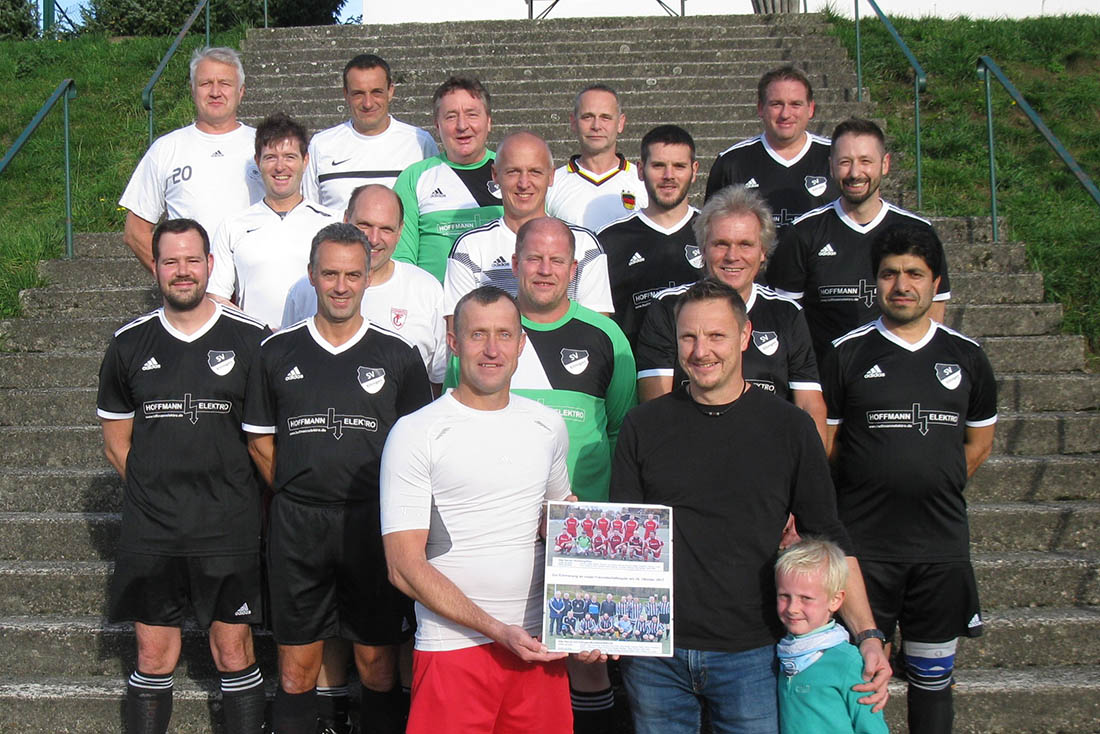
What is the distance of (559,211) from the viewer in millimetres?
5461

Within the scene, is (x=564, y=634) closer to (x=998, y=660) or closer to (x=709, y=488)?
(x=709, y=488)

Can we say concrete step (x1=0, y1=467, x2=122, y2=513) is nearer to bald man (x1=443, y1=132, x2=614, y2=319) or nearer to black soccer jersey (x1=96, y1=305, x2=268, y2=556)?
black soccer jersey (x1=96, y1=305, x2=268, y2=556)

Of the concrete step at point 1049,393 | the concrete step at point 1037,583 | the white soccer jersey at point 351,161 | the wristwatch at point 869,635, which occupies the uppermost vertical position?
the white soccer jersey at point 351,161

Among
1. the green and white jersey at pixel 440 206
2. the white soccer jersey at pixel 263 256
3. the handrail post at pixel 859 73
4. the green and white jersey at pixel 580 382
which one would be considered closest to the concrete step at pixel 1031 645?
the green and white jersey at pixel 580 382

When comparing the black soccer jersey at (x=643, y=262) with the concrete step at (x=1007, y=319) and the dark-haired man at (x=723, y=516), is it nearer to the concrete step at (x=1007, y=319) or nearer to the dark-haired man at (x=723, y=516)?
the dark-haired man at (x=723, y=516)

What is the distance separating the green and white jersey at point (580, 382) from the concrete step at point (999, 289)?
3.54 meters

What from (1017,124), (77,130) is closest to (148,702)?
(77,130)

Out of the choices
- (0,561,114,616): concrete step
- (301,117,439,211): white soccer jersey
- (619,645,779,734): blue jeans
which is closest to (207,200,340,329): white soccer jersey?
(301,117,439,211): white soccer jersey

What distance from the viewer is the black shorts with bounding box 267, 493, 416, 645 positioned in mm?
3850

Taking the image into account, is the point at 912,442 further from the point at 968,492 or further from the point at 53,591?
the point at 53,591

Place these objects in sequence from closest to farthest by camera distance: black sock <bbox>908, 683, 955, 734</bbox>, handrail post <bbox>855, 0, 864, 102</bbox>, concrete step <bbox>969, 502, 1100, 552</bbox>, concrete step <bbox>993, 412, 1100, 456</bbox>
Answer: black sock <bbox>908, 683, 955, 734</bbox> → concrete step <bbox>969, 502, 1100, 552</bbox> → concrete step <bbox>993, 412, 1100, 456</bbox> → handrail post <bbox>855, 0, 864, 102</bbox>

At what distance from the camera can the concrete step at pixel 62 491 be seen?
539 centimetres

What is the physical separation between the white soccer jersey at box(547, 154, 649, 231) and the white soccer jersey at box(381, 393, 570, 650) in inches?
91.2

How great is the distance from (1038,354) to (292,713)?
15.4 ft
